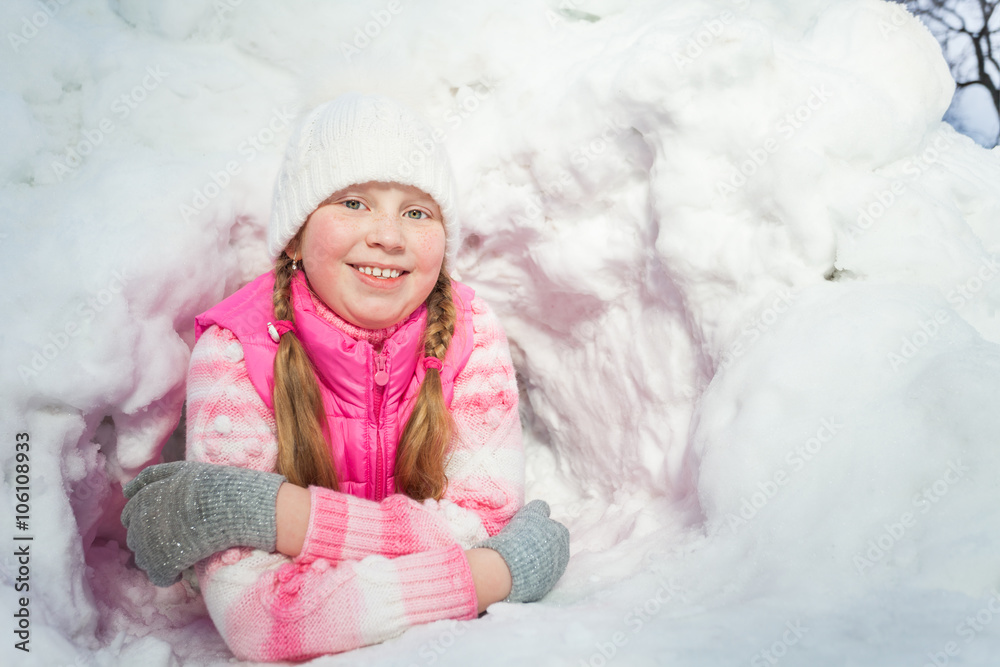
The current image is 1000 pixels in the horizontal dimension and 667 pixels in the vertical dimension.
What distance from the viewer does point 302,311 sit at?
1.51 meters

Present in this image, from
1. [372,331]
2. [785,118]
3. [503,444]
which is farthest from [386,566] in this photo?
[785,118]

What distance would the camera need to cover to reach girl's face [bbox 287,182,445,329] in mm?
1449

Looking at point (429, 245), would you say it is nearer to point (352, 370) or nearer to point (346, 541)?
point (352, 370)

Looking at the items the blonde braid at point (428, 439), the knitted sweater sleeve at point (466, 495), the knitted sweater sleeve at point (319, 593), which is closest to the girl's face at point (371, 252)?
the blonde braid at point (428, 439)

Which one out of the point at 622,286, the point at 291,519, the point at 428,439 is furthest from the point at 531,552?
the point at 622,286

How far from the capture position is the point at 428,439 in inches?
59.8

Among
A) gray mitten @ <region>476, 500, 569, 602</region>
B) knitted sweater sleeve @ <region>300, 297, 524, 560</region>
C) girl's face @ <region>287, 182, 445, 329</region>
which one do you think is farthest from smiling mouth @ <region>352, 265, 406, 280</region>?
gray mitten @ <region>476, 500, 569, 602</region>

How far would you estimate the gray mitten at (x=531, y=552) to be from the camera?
1.30 m

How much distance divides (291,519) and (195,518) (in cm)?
16

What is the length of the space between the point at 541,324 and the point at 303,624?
1239 millimetres

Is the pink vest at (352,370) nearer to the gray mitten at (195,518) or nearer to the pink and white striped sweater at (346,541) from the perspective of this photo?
the pink and white striped sweater at (346,541)

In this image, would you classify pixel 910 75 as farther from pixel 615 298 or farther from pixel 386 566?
pixel 386 566

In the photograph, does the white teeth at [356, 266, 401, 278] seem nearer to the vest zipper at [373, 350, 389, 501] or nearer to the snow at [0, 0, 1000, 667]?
the vest zipper at [373, 350, 389, 501]

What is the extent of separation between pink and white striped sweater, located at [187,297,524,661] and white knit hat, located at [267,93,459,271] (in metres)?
0.25
